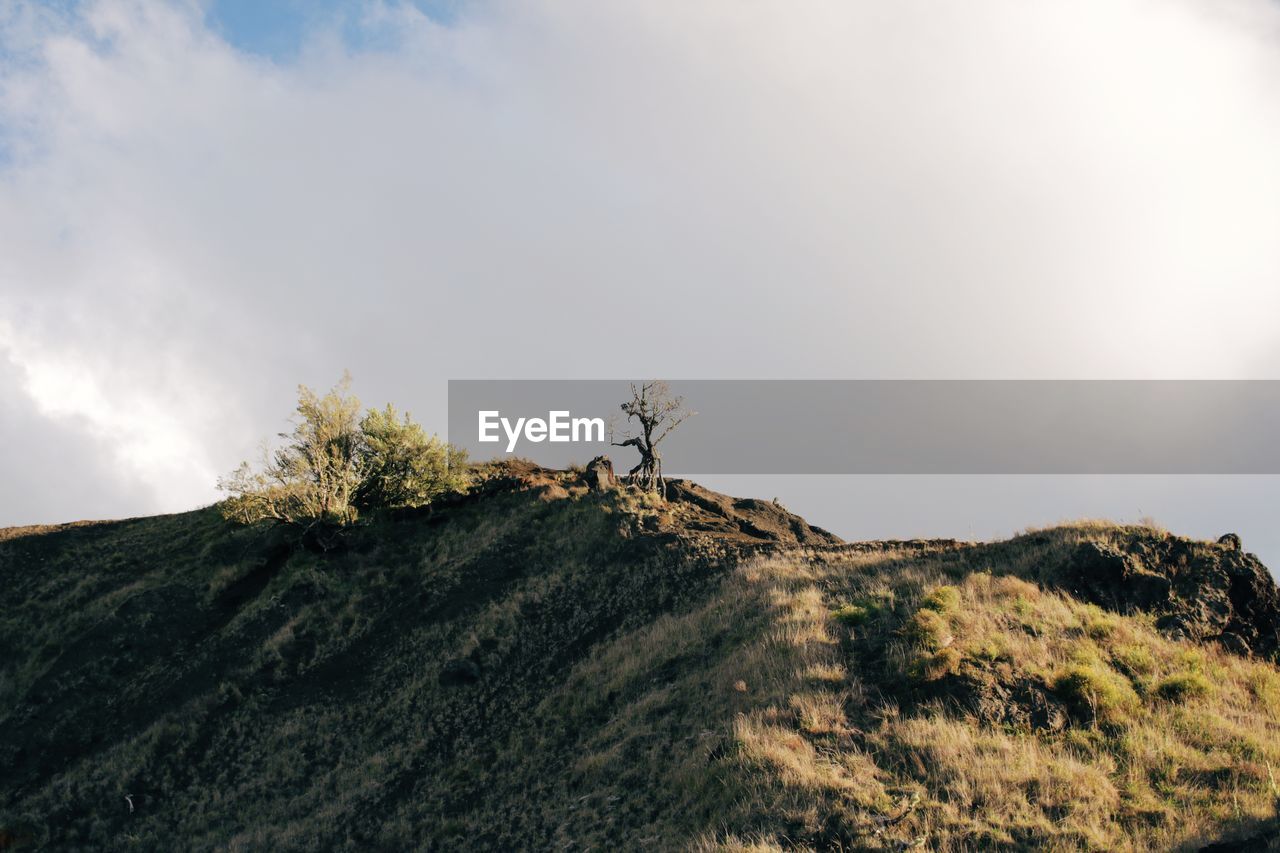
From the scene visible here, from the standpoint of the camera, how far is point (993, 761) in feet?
53.2

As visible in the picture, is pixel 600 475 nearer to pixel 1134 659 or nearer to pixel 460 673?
pixel 460 673

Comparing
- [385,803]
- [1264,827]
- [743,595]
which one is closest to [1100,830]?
[1264,827]

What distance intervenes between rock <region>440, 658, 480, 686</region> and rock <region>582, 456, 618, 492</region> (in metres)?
9.58

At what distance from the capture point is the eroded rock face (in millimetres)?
22453

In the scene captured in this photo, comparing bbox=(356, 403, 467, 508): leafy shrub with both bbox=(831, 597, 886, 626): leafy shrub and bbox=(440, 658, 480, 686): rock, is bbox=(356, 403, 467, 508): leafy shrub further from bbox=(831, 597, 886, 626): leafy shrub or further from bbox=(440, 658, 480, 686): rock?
bbox=(831, 597, 886, 626): leafy shrub

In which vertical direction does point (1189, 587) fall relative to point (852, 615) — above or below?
above

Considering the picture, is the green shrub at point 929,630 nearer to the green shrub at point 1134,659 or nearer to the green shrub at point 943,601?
the green shrub at point 943,601

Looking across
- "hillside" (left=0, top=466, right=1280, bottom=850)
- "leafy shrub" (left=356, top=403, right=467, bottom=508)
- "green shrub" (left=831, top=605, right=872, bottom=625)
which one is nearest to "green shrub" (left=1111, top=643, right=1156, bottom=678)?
"hillside" (left=0, top=466, right=1280, bottom=850)

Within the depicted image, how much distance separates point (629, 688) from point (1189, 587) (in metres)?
15.4

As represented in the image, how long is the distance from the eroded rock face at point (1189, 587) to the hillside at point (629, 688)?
0.28 ft

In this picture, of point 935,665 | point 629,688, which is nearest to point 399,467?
point 629,688

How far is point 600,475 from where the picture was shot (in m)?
35.2

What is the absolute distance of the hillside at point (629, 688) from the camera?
16.0 meters

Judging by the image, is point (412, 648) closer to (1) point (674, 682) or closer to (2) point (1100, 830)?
(1) point (674, 682)
